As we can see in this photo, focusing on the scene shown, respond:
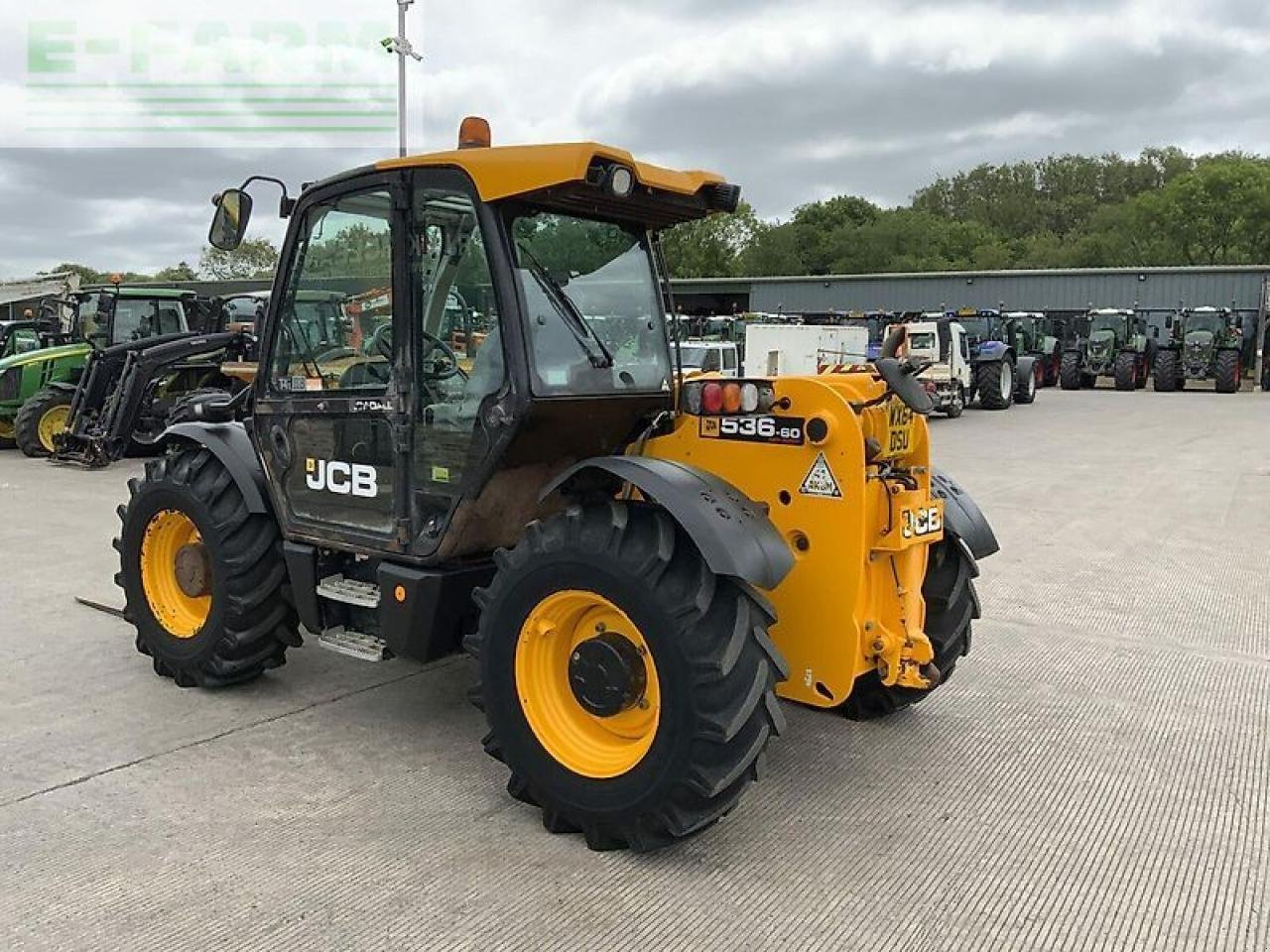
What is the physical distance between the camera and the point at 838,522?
3486 mm

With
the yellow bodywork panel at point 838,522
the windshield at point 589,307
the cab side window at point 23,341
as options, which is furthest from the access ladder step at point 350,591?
the cab side window at point 23,341

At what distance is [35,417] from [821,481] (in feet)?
42.5

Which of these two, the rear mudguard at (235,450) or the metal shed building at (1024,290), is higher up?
the metal shed building at (1024,290)

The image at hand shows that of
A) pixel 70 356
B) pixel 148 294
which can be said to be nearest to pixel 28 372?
pixel 70 356

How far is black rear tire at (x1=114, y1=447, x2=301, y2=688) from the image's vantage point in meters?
4.43

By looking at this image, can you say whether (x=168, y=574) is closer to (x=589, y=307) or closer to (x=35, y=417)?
(x=589, y=307)

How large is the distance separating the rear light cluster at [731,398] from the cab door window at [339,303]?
120cm

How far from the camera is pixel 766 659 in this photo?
3154mm

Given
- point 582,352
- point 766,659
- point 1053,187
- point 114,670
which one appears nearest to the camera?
point 766,659

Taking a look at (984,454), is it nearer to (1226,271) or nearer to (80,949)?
(80,949)

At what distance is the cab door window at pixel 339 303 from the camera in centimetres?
394

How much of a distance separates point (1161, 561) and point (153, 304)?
1288 centimetres

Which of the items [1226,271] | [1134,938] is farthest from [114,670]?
[1226,271]

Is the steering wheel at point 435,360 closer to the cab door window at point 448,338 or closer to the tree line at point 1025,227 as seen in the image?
the cab door window at point 448,338
